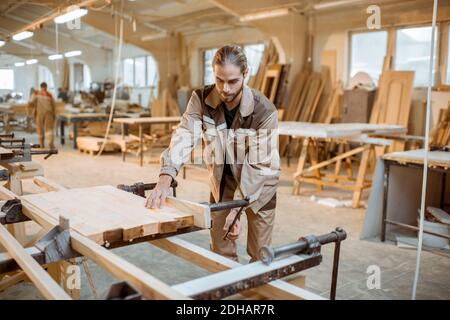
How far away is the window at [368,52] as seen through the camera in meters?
7.68

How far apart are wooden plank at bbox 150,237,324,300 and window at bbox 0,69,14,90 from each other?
2.36m

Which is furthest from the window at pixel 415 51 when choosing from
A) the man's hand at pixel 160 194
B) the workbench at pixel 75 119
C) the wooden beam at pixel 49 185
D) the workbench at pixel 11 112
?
the man's hand at pixel 160 194

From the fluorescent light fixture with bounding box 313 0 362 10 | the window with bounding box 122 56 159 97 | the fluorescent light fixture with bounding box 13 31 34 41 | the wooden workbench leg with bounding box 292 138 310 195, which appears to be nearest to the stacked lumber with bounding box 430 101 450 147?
the wooden workbench leg with bounding box 292 138 310 195

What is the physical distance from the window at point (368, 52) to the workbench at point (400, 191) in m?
3.93

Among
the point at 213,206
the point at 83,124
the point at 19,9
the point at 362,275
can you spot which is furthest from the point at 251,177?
the point at 83,124

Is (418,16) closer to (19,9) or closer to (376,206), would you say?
(376,206)

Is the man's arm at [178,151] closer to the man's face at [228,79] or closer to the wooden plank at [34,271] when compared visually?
the man's face at [228,79]

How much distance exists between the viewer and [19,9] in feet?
14.1

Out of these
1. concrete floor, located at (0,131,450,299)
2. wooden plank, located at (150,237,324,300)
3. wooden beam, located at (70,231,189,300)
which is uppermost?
wooden beam, located at (70,231,189,300)

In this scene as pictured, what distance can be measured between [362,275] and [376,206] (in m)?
0.98

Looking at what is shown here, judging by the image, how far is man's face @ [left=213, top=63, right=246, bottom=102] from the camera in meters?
1.85

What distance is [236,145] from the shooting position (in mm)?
2029

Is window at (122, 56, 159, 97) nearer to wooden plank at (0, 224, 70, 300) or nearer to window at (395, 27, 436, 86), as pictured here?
window at (395, 27, 436, 86)

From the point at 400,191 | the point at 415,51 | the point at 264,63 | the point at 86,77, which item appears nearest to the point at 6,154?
the point at 400,191
